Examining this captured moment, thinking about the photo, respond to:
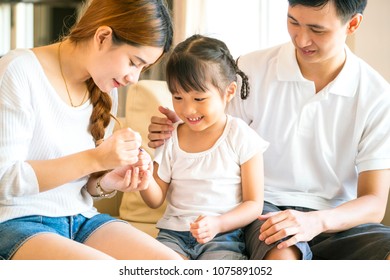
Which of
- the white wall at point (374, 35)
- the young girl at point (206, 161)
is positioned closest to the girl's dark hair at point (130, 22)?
the young girl at point (206, 161)

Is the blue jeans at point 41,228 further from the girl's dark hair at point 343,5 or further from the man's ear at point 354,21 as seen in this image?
the man's ear at point 354,21

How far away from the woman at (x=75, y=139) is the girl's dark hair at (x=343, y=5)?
40cm

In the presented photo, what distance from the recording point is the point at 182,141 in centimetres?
191

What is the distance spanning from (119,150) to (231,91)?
1.48 feet

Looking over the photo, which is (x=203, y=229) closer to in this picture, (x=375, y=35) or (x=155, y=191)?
(x=155, y=191)

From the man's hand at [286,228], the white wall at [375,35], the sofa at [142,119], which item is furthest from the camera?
the white wall at [375,35]

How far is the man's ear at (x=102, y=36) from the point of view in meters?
1.67

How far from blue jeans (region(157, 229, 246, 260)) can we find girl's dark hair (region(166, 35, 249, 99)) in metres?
0.40

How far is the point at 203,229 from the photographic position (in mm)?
1646

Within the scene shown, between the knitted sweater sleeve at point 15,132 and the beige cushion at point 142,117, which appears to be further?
the beige cushion at point 142,117

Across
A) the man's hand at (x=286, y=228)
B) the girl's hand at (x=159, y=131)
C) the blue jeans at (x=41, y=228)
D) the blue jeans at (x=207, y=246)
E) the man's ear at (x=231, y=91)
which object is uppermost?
the man's ear at (x=231, y=91)

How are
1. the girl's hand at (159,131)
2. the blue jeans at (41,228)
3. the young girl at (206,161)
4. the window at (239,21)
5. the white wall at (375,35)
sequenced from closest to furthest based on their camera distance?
1. the blue jeans at (41,228)
2. the young girl at (206,161)
3. the girl's hand at (159,131)
4. the white wall at (375,35)
5. the window at (239,21)
